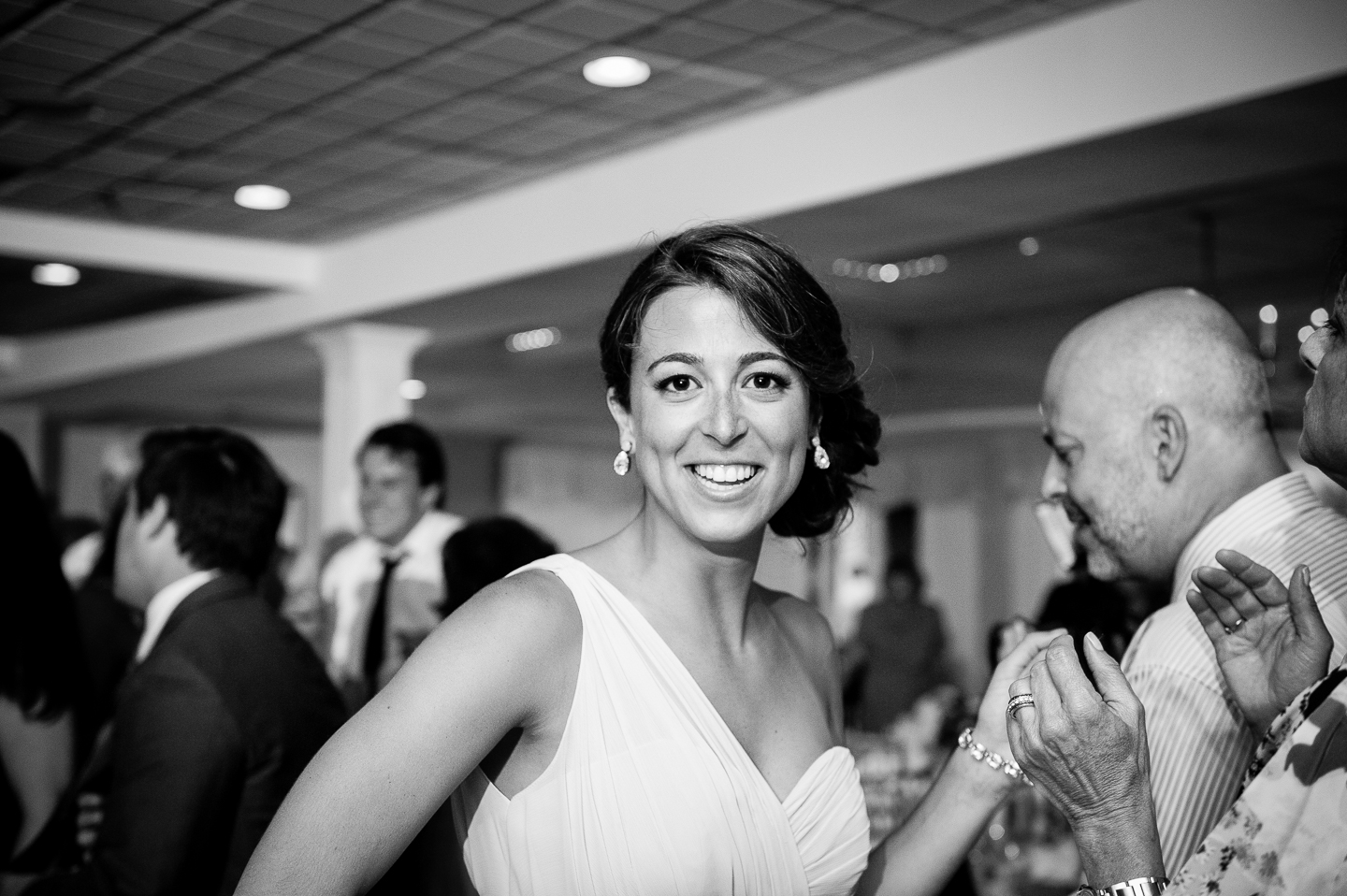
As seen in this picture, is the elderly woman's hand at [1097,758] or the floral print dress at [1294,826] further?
the elderly woman's hand at [1097,758]

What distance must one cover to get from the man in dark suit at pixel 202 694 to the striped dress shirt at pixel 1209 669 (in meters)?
1.44

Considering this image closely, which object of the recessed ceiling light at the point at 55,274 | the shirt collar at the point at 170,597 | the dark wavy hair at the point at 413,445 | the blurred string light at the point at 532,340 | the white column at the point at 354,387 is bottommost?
the shirt collar at the point at 170,597

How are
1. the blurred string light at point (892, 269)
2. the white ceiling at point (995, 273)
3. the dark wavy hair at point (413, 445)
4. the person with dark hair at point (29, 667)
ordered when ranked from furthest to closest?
the blurred string light at point (892, 269) < the dark wavy hair at point (413, 445) < the white ceiling at point (995, 273) < the person with dark hair at point (29, 667)

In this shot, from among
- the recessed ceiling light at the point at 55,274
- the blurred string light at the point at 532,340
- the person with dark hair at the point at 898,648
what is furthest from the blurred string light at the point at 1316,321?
the recessed ceiling light at the point at 55,274

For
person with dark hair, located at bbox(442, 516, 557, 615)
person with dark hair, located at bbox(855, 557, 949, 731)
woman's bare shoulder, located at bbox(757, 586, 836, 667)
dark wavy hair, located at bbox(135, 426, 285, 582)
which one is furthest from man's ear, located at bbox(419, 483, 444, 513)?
person with dark hair, located at bbox(855, 557, 949, 731)

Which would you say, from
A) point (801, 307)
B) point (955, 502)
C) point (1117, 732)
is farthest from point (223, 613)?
point (955, 502)

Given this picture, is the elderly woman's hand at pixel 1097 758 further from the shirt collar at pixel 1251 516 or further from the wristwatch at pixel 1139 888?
the shirt collar at pixel 1251 516

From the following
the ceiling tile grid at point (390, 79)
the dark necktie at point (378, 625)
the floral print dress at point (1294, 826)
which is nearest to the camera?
the floral print dress at point (1294, 826)

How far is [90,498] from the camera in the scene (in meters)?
14.4

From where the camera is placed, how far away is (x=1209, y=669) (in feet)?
6.02

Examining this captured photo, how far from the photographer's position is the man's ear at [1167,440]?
6.61 ft

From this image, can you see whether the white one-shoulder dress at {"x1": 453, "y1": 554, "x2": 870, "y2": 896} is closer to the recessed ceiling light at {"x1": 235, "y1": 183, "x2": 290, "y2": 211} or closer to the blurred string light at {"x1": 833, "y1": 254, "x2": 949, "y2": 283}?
the recessed ceiling light at {"x1": 235, "y1": 183, "x2": 290, "y2": 211}

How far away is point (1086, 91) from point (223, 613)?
3.01m

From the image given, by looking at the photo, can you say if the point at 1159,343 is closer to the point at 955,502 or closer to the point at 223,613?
the point at 223,613
